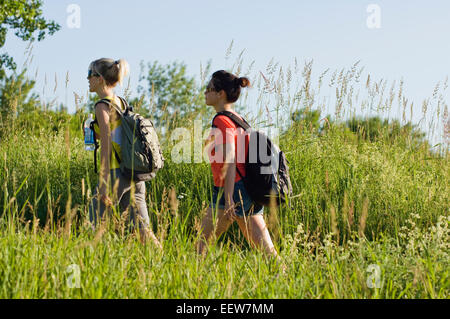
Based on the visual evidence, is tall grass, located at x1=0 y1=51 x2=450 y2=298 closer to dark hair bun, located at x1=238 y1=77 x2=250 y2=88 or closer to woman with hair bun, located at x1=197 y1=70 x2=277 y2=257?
woman with hair bun, located at x1=197 y1=70 x2=277 y2=257

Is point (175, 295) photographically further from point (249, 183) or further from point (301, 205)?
point (301, 205)

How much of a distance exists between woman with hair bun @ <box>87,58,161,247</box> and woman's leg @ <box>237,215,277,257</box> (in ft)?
2.49

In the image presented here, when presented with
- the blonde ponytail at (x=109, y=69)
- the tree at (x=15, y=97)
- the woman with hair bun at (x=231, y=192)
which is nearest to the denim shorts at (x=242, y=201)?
the woman with hair bun at (x=231, y=192)

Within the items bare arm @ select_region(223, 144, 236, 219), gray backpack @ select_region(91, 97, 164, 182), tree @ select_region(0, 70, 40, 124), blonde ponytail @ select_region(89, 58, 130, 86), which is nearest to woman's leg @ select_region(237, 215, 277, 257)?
bare arm @ select_region(223, 144, 236, 219)

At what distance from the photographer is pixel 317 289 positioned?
250 centimetres

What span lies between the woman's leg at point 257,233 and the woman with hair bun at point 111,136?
76 centimetres

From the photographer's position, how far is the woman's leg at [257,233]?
133 inches

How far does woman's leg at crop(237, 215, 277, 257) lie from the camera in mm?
3377

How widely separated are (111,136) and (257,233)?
1.37 m

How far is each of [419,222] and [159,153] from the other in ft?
9.07

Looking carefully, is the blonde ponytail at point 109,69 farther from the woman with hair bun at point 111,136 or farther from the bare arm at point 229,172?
the bare arm at point 229,172

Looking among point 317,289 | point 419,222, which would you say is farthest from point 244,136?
point 419,222

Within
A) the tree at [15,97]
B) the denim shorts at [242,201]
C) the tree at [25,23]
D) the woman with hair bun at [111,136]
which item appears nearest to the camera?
the denim shorts at [242,201]

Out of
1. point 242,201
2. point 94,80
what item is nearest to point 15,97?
point 94,80
